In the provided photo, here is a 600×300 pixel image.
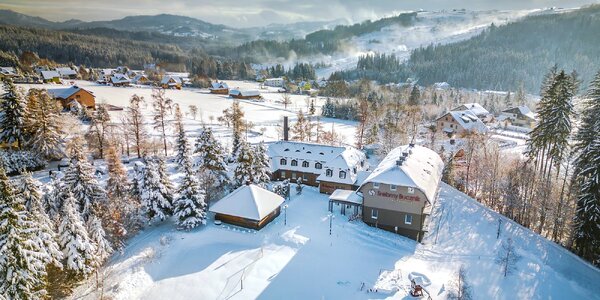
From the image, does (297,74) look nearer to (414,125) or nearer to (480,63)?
(480,63)

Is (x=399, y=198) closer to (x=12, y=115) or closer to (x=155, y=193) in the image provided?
(x=155, y=193)

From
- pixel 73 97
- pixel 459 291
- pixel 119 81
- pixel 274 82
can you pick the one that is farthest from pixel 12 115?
pixel 274 82

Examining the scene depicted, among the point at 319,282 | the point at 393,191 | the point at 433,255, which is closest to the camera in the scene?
the point at 319,282

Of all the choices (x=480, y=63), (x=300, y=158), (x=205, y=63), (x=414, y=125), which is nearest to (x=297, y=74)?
(x=205, y=63)

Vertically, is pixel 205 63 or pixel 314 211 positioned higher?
pixel 205 63

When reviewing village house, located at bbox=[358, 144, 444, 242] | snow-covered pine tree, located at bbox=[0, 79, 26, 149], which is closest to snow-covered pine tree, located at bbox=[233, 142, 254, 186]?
village house, located at bbox=[358, 144, 444, 242]

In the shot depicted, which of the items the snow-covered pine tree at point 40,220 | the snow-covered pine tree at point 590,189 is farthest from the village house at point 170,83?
the snow-covered pine tree at point 590,189
